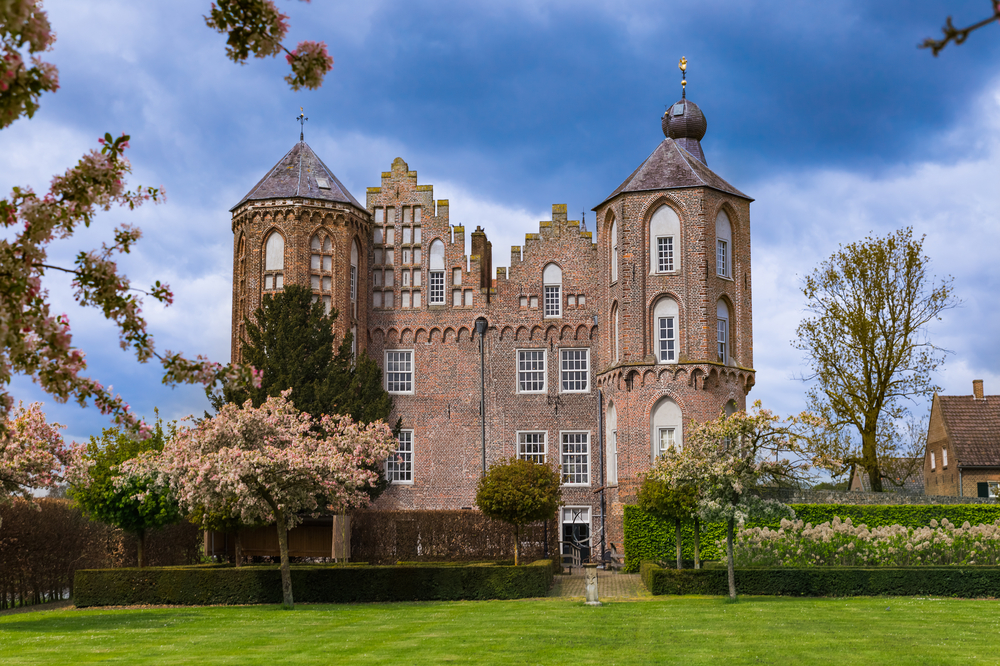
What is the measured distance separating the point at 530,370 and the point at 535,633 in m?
22.8

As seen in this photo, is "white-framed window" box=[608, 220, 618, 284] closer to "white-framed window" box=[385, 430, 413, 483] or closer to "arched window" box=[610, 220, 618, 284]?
"arched window" box=[610, 220, 618, 284]

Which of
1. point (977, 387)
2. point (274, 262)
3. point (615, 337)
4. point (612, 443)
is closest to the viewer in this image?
point (615, 337)

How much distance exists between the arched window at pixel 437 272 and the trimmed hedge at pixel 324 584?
56.7ft

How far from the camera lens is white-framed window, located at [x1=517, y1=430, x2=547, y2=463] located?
128ft

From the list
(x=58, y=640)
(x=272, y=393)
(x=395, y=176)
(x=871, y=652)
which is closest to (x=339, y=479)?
(x=58, y=640)

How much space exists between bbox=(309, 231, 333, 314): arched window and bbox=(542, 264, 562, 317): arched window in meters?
8.81

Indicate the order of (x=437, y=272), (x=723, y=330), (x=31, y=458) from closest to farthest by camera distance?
(x=31, y=458) → (x=723, y=330) → (x=437, y=272)

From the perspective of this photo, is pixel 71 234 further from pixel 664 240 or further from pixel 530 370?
pixel 530 370

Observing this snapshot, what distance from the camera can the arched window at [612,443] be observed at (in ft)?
119

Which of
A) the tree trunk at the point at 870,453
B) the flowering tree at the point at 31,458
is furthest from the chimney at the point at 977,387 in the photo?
the flowering tree at the point at 31,458

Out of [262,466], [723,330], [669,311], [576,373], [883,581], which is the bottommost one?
[883,581]

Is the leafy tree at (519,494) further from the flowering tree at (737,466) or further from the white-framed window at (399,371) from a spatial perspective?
the white-framed window at (399,371)

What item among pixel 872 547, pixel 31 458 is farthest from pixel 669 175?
pixel 31 458

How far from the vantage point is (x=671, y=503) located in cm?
2816
